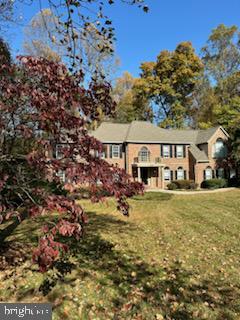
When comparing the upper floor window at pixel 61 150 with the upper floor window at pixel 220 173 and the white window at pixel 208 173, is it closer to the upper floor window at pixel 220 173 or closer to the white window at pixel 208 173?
the white window at pixel 208 173

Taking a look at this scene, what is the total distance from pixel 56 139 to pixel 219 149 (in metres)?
32.8

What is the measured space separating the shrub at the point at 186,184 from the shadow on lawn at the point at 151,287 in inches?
965

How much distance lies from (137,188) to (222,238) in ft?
17.6

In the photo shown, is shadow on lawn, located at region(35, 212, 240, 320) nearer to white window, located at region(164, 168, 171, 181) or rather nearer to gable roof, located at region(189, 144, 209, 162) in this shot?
white window, located at region(164, 168, 171, 181)

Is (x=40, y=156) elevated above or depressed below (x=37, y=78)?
below

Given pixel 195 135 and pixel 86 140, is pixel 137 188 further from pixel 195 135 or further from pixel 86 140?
pixel 195 135

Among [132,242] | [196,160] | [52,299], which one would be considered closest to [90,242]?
[132,242]

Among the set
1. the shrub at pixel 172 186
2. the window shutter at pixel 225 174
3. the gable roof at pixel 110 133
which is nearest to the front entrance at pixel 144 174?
the shrub at pixel 172 186

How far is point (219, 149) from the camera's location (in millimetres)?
35250

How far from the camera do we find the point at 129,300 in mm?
5312

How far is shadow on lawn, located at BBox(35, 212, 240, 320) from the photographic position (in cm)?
496

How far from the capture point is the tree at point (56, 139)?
13.8ft

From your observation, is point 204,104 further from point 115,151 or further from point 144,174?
point 115,151

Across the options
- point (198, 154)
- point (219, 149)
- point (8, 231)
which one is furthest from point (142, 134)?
point (8, 231)
